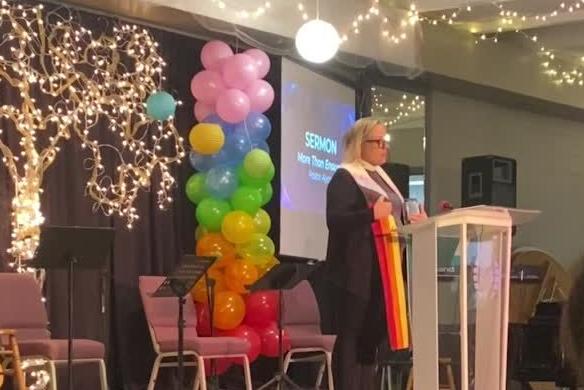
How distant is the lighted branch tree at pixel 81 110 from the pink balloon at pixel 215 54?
362 millimetres

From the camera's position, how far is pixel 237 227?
6.05m

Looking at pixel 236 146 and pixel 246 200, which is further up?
pixel 236 146

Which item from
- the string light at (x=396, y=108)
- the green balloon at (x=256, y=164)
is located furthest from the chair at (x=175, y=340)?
the string light at (x=396, y=108)

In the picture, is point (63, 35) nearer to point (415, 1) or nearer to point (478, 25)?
point (415, 1)

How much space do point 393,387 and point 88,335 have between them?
7.99ft

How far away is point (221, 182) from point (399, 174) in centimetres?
216

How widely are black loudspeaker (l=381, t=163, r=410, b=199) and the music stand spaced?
3.73 metres

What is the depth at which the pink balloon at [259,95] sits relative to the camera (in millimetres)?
6289

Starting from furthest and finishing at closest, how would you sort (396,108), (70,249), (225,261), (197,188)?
(396,108) → (197,188) → (225,261) → (70,249)

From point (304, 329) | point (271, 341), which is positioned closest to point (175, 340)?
point (271, 341)

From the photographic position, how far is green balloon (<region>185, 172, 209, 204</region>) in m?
6.29

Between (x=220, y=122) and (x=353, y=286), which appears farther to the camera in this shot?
(x=220, y=122)

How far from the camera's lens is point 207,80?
6273 millimetres

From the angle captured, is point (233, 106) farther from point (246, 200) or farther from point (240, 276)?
point (240, 276)
